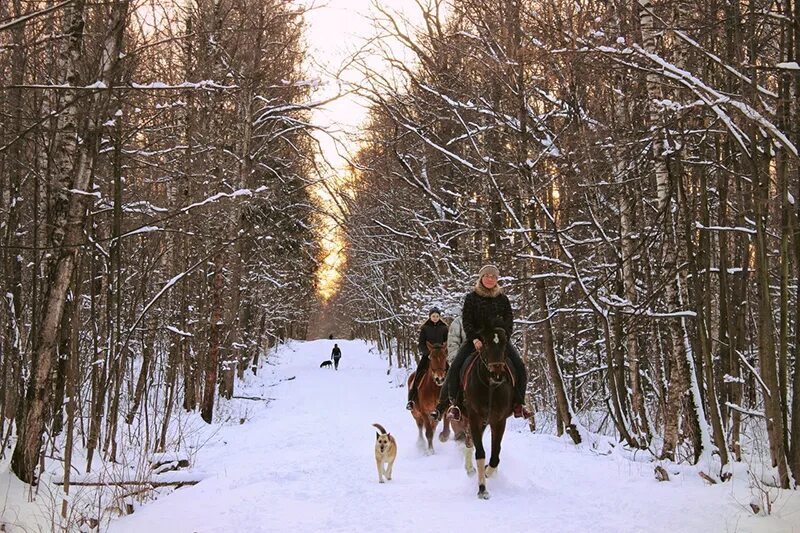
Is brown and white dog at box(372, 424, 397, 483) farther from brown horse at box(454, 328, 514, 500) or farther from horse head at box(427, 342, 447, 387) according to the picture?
horse head at box(427, 342, 447, 387)

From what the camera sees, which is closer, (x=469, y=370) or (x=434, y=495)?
(x=434, y=495)

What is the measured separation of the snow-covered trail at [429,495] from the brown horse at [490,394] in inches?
20.3

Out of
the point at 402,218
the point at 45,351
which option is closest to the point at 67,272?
the point at 45,351

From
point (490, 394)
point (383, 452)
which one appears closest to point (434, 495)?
point (383, 452)

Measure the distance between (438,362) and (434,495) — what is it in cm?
345

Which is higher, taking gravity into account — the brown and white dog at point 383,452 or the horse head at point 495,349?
the horse head at point 495,349

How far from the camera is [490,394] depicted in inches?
305

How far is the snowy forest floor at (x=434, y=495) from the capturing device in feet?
19.4

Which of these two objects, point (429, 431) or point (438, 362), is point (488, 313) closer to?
point (438, 362)

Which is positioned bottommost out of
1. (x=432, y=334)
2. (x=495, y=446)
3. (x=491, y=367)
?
(x=495, y=446)

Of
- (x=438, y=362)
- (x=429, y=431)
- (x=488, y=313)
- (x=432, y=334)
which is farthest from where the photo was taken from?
(x=432, y=334)

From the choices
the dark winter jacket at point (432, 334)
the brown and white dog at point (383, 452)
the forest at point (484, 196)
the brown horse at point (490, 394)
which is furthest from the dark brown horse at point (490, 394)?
the dark winter jacket at point (432, 334)

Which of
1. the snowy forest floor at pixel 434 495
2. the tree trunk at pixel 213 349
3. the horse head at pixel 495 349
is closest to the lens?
the snowy forest floor at pixel 434 495

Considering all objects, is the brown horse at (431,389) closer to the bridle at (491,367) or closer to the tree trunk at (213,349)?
the bridle at (491,367)
